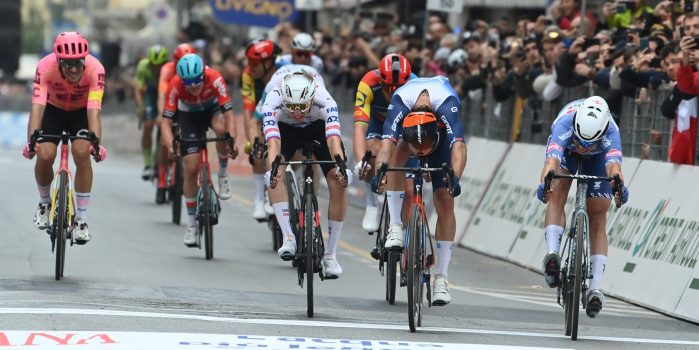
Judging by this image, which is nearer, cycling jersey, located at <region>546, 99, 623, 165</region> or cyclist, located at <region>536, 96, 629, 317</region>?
cyclist, located at <region>536, 96, 629, 317</region>

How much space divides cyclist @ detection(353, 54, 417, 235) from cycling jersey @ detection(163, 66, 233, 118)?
2229 mm

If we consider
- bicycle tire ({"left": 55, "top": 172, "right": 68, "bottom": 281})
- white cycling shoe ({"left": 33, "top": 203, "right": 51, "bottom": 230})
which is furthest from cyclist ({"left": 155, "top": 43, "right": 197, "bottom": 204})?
bicycle tire ({"left": 55, "top": 172, "right": 68, "bottom": 281})

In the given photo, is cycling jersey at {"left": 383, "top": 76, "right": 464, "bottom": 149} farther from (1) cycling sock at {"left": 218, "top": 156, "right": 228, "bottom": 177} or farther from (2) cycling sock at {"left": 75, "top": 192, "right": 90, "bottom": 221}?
(1) cycling sock at {"left": 218, "top": 156, "right": 228, "bottom": 177}

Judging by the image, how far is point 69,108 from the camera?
1434cm

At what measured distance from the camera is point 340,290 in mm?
14477

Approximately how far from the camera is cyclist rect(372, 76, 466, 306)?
1201cm

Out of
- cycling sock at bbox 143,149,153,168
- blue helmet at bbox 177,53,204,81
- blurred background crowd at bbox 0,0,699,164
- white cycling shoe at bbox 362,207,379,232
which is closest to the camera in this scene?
white cycling shoe at bbox 362,207,379,232

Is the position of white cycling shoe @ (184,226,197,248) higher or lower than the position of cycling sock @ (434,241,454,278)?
lower

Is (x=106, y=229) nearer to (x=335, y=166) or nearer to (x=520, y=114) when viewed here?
(x=520, y=114)

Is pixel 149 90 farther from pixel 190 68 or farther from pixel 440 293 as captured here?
pixel 440 293

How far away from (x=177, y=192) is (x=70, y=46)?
6.42m

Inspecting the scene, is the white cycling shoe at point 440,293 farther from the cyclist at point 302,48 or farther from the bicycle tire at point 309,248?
the cyclist at point 302,48

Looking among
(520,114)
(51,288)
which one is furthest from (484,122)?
(51,288)

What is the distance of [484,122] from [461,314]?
8.92 metres
